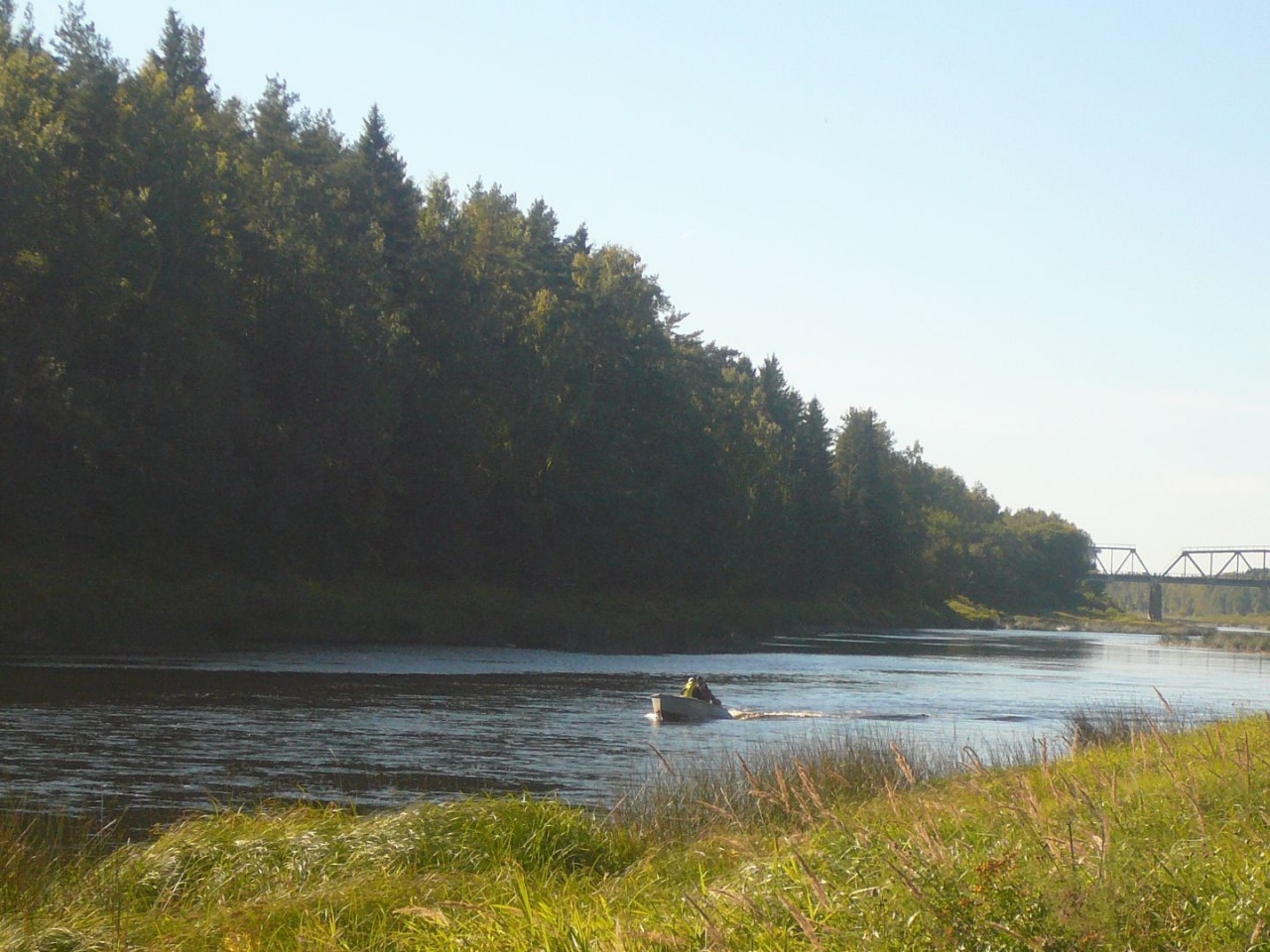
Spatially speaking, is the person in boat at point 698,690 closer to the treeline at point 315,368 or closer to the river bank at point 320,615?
the river bank at point 320,615

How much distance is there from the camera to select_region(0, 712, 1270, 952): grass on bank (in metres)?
7.16

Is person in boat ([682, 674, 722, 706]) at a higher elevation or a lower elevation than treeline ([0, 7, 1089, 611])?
lower

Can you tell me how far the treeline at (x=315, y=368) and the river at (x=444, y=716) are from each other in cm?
1127

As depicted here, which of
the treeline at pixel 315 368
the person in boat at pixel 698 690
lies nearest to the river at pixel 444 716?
the person in boat at pixel 698 690

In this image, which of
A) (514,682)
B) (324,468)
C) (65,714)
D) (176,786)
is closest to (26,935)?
(176,786)

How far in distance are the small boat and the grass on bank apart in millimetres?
20427

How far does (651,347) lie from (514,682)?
55.6 metres

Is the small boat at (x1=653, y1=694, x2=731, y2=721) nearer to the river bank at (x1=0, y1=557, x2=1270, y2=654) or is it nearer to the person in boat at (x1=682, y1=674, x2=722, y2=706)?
the person in boat at (x1=682, y1=674, x2=722, y2=706)

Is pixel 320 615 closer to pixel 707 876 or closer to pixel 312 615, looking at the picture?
pixel 312 615

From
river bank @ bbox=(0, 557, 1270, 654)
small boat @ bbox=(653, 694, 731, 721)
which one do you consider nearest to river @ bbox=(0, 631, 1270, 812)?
small boat @ bbox=(653, 694, 731, 721)

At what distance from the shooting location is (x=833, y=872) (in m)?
8.44

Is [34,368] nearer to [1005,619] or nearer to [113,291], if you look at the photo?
[113,291]

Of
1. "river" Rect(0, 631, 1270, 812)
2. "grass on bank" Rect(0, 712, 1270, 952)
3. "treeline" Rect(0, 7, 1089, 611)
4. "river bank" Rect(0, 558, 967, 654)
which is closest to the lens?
"grass on bank" Rect(0, 712, 1270, 952)

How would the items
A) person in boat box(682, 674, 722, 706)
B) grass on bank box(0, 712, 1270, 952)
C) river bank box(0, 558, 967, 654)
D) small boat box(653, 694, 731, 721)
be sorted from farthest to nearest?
river bank box(0, 558, 967, 654) → person in boat box(682, 674, 722, 706) → small boat box(653, 694, 731, 721) → grass on bank box(0, 712, 1270, 952)
